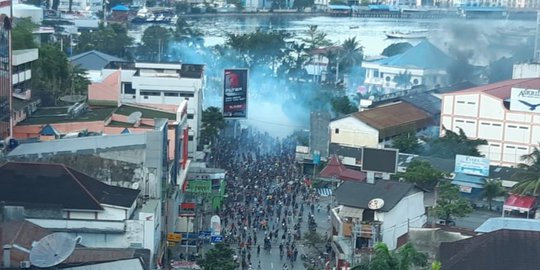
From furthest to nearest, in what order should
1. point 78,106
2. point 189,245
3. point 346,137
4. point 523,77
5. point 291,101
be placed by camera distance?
1. point 291,101
2. point 523,77
3. point 346,137
4. point 78,106
5. point 189,245

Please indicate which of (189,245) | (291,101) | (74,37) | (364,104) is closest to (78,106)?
(189,245)

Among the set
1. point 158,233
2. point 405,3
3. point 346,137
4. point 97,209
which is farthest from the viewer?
point 405,3

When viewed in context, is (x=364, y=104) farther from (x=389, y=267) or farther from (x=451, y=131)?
(x=389, y=267)

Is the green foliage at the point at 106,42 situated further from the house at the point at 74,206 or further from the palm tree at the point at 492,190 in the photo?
the house at the point at 74,206

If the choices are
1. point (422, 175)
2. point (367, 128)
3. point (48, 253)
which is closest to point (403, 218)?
point (422, 175)

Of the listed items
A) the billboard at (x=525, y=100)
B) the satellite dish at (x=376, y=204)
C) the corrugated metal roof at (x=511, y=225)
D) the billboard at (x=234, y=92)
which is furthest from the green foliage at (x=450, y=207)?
the billboard at (x=234, y=92)

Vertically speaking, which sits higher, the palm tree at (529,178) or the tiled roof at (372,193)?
the tiled roof at (372,193)

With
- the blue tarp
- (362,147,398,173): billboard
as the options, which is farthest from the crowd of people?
the blue tarp
